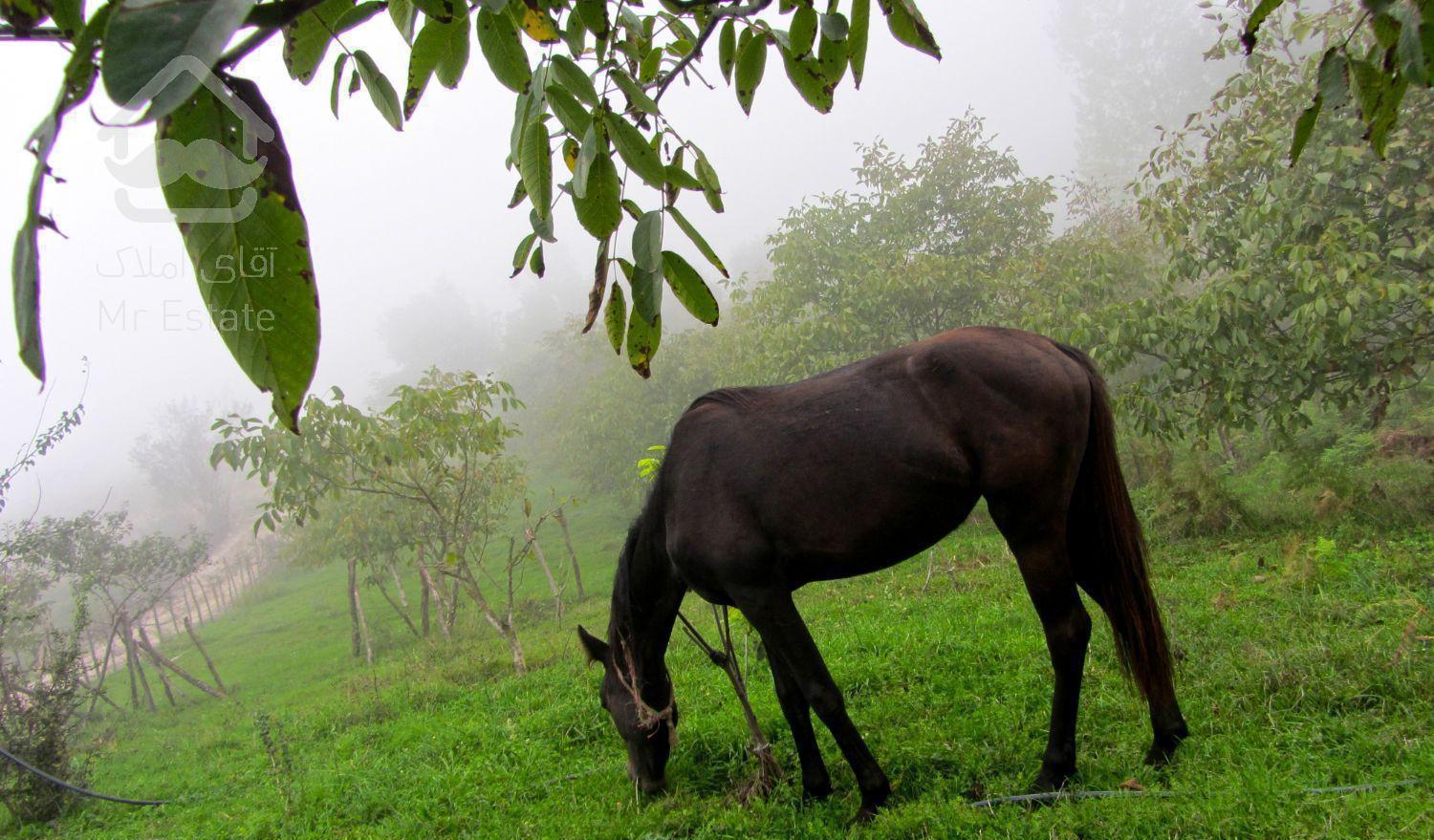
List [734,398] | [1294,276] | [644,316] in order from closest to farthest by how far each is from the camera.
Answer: [644,316]
[734,398]
[1294,276]

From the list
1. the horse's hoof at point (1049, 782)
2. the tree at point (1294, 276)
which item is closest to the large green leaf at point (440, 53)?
the horse's hoof at point (1049, 782)

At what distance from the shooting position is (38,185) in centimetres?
33

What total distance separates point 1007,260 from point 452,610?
9126mm

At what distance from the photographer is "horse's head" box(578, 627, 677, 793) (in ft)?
11.6

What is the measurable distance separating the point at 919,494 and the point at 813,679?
0.82 metres

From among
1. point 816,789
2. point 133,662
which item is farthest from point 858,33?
point 133,662

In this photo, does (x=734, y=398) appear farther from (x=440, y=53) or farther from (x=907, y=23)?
(x=440, y=53)

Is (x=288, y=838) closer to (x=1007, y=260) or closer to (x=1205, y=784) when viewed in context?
(x=1205, y=784)

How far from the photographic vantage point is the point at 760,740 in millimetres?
3389

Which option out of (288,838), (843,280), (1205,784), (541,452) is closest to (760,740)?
(1205,784)

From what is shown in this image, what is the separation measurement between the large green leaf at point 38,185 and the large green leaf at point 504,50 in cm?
43

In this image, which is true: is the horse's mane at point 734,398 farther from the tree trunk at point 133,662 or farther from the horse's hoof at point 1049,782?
the tree trunk at point 133,662

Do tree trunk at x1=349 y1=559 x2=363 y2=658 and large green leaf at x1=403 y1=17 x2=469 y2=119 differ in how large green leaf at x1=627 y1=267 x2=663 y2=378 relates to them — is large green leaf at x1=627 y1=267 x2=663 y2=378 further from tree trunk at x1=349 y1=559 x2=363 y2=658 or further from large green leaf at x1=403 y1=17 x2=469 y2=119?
tree trunk at x1=349 y1=559 x2=363 y2=658

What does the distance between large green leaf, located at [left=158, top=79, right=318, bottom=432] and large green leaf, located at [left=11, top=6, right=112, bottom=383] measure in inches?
1.6
